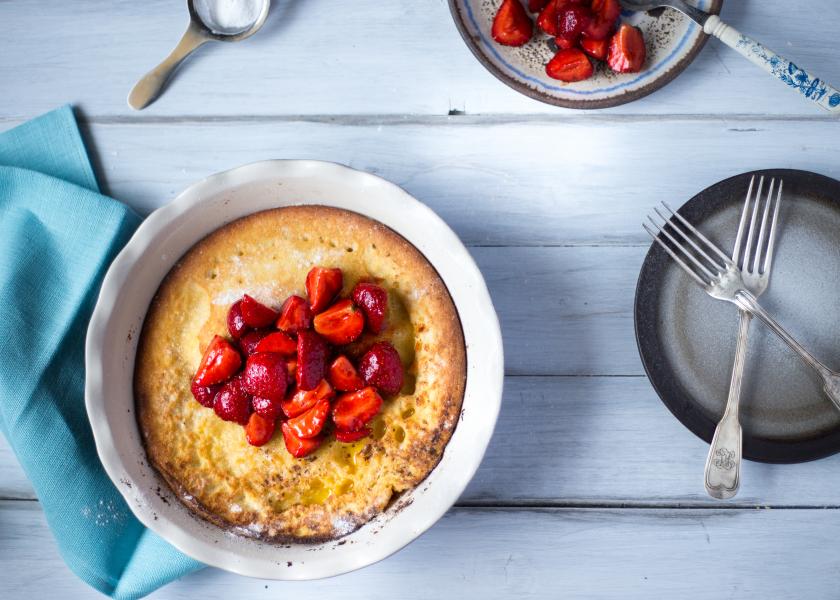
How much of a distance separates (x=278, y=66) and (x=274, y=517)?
99 cm

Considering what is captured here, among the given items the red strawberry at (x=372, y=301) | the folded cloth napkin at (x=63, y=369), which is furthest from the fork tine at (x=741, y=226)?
the folded cloth napkin at (x=63, y=369)

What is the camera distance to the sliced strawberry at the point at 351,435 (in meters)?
1.44

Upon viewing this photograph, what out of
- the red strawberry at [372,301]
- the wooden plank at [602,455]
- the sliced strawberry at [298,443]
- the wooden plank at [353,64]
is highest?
the wooden plank at [353,64]

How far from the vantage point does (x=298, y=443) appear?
4.71 feet

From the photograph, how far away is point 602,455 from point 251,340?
820 millimetres

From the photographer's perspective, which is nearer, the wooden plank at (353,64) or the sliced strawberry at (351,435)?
the sliced strawberry at (351,435)

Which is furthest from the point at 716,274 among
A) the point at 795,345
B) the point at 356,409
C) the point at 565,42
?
the point at 356,409

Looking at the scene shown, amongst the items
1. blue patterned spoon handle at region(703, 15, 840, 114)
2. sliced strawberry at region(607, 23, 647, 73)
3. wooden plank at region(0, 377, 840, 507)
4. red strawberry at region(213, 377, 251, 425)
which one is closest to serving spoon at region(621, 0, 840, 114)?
blue patterned spoon handle at region(703, 15, 840, 114)

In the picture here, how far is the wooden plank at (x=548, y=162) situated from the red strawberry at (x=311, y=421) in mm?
513

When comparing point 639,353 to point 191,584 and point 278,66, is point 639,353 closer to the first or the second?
point 278,66

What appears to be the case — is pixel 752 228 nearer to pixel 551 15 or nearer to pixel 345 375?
pixel 551 15

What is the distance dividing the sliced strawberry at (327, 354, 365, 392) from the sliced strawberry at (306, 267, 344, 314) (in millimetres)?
111

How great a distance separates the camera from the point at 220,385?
147 centimetres

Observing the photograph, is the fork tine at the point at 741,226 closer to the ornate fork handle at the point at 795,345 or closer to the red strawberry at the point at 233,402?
the ornate fork handle at the point at 795,345
